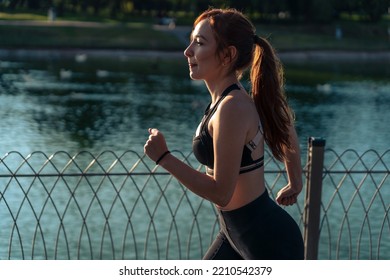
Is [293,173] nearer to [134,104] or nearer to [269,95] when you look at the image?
[269,95]

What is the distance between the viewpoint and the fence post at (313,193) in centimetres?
597


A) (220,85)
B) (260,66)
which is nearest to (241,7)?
(260,66)

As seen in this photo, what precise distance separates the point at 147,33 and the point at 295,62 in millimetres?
11306

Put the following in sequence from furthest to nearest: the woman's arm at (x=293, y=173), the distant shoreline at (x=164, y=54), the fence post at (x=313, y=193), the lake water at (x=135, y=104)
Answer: the distant shoreline at (x=164, y=54)
the lake water at (x=135, y=104)
the fence post at (x=313, y=193)
the woman's arm at (x=293, y=173)

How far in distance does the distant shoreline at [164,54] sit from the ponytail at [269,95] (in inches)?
2372

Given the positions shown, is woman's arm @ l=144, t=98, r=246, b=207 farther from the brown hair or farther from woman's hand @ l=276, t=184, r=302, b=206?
woman's hand @ l=276, t=184, r=302, b=206

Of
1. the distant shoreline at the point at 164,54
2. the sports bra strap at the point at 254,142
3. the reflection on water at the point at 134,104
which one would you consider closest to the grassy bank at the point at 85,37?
the distant shoreline at the point at 164,54

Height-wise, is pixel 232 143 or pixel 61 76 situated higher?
pixel 232 143

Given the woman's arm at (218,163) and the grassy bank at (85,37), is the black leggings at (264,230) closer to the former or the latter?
the woman's arm at (218,163)

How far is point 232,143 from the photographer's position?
151 inches

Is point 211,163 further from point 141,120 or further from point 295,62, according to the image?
point 295,62

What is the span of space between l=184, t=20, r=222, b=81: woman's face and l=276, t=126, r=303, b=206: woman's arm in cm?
58

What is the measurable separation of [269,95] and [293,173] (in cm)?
50
